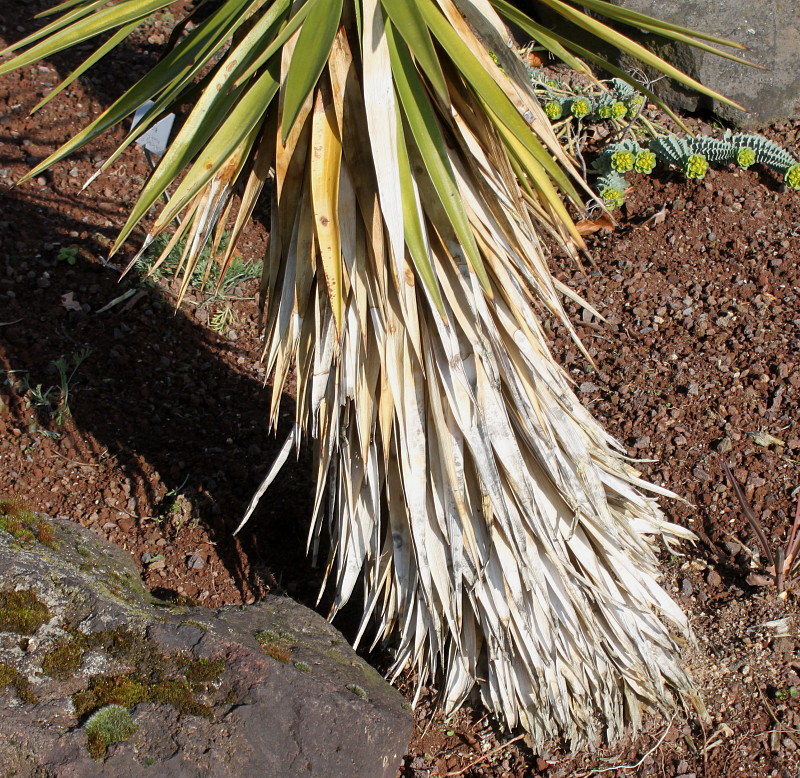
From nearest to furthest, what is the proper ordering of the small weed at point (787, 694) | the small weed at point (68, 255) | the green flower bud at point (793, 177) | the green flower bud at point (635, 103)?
the small weed at point (787, 694), the small weed at point (68, 255), the green flower bud at point (793, 177), the green flower bud at point (635, 103)

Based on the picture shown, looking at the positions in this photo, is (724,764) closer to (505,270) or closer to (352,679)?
(352,679)

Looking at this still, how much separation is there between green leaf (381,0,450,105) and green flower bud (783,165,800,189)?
3.12 meters

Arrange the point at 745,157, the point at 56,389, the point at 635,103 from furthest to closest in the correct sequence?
the point at 635,103 < the point at 745,157 < the point at 56,389

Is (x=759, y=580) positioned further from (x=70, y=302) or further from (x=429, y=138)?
(x=70, y=302)

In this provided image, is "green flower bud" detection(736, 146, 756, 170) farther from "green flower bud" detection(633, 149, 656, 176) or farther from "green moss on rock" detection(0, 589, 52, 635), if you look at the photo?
"green moss on rock" detection(0, 589, 52, 635)

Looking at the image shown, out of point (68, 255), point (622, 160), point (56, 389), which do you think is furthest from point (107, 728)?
point (622, 160)

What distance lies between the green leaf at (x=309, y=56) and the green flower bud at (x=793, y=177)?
127 inches

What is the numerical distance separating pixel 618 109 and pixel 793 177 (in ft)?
3.12

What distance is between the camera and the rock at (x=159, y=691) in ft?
5.21

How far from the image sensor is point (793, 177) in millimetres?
3924

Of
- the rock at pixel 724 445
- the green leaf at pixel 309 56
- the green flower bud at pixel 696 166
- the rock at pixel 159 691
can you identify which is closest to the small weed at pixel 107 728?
the rock at pixel 159 691

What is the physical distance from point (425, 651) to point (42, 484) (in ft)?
4.97

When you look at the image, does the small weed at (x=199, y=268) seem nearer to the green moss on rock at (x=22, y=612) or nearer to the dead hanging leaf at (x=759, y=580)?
the green moss on rock at (x=22, y=612)

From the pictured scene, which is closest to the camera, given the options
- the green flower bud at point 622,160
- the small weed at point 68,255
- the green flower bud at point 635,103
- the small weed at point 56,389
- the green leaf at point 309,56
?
the green leaf at point 309,56
